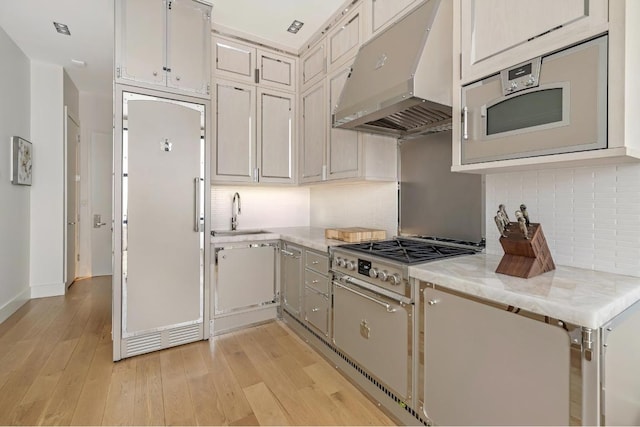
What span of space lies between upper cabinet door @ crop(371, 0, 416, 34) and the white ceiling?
0.48 metres

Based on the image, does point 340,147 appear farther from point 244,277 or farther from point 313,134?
point 244,277

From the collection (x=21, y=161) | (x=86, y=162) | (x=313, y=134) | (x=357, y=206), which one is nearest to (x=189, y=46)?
(x=313, y=134)

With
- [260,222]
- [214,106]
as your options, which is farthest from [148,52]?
[260,222]

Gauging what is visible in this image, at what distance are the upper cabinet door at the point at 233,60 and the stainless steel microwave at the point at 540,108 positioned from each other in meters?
2.21

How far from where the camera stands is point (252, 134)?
3.07 m

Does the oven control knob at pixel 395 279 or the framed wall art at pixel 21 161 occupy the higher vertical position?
the framed wall art at pixel 21 161

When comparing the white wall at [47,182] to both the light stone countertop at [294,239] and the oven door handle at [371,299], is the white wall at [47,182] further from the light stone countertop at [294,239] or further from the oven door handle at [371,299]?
the oven door handle at [371,299]

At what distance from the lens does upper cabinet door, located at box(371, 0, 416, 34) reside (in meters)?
2.05

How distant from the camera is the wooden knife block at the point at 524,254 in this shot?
1307 millimetres

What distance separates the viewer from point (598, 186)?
1424 millimetres

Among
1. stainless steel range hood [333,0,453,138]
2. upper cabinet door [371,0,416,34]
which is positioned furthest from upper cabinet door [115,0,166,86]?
upper cabinet door [371,0,416,34]

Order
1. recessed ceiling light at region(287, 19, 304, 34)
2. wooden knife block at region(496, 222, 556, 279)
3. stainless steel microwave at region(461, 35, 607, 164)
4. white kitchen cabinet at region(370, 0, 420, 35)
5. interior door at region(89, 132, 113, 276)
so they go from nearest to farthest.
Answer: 1. stainless steel microwave at region(461, 35, 607, 164)
2. wooden knife block at region(496, 222, 556, 279)
3. white kitchen cabinet at region(370, 0, 420, 35)
4. recessed ceiling light at region(287, 19, 304, 34)
5. interior door at region(89, 132, 113, 276)

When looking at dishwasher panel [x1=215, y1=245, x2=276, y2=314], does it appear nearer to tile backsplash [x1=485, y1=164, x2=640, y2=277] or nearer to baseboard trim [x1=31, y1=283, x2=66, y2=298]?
tile backsplash [x1=485, y1=164, x2=640, y2=277]

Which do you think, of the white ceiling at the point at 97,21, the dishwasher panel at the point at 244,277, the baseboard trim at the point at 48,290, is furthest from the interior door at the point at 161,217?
the baseboard trim at the point at 48,290
